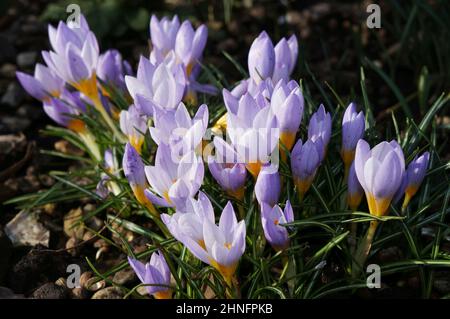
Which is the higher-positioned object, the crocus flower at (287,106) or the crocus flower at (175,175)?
the crocus flower at (287,106)

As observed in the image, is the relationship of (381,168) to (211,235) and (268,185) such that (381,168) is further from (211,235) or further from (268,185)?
(211,235)

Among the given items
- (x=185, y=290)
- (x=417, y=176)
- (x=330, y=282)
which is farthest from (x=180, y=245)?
(x=417, y=176)

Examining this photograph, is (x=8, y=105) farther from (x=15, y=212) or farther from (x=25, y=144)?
(x=15, y=212)

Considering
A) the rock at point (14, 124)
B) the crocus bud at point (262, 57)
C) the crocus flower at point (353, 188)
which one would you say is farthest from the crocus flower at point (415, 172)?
the rock at point (14, 124)

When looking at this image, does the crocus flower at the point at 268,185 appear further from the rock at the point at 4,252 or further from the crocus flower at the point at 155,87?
the rock at the point at 4,252

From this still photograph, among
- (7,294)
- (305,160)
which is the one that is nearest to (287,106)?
(305,160)
